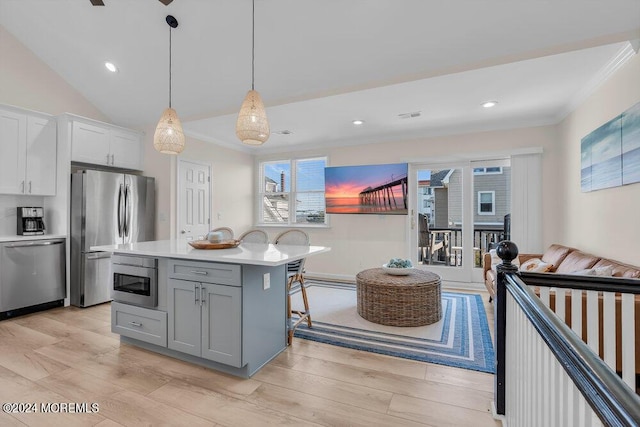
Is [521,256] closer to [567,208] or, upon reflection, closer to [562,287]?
[567,208]

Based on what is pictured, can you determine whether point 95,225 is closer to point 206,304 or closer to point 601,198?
point 206,304

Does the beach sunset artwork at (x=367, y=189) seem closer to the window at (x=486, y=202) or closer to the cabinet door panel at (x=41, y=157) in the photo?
the window at (x=486, y=202)

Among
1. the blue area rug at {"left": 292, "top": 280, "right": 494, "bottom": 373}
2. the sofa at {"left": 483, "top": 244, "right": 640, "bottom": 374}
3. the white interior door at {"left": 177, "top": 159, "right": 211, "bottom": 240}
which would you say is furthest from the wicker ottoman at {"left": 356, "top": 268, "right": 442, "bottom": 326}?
the white interior door at {"left": 177, "top": 159, "right": 211, "bottom": 240}

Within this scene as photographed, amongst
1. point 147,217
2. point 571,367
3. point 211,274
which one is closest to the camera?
point 571,367

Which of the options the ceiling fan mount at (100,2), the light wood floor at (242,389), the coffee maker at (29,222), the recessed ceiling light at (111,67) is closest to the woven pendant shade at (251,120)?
the ceiling fan mount at (100,2)

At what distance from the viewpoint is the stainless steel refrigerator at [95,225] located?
3799 mm

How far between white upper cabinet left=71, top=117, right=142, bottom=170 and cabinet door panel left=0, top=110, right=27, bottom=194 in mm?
474

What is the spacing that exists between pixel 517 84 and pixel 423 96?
0.93 m

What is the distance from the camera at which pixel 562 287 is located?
1441mm

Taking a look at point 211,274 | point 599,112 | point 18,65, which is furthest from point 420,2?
point 18,65

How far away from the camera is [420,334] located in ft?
9.63

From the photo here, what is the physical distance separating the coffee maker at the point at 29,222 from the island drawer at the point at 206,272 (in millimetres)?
2713

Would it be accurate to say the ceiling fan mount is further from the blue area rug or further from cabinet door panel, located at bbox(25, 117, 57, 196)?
the blue area rug

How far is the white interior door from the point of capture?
187 inches
